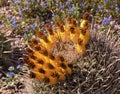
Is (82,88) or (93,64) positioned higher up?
(93,64)

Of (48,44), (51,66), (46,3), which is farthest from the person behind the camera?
(46,3)

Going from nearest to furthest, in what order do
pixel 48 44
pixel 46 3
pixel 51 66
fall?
pixel 51 66 → pixel 48 44 → pixel 46 3

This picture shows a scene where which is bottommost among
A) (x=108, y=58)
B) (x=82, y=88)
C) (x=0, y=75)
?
(x=0, y=75)

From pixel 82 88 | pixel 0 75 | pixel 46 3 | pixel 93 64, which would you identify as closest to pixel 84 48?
pixel 93 64

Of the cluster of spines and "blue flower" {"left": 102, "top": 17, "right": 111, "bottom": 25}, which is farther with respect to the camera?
"blue flower" {"left": 102, "top": 17, "right": 111, "bottom": 25}

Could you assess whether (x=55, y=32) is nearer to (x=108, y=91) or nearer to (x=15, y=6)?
(x=108, y=91)

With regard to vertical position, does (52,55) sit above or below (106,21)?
above

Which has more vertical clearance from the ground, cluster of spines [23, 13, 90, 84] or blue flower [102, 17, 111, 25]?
cluster of spines [23, 13, 90, 84]

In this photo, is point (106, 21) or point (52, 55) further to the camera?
point (106, 21)
